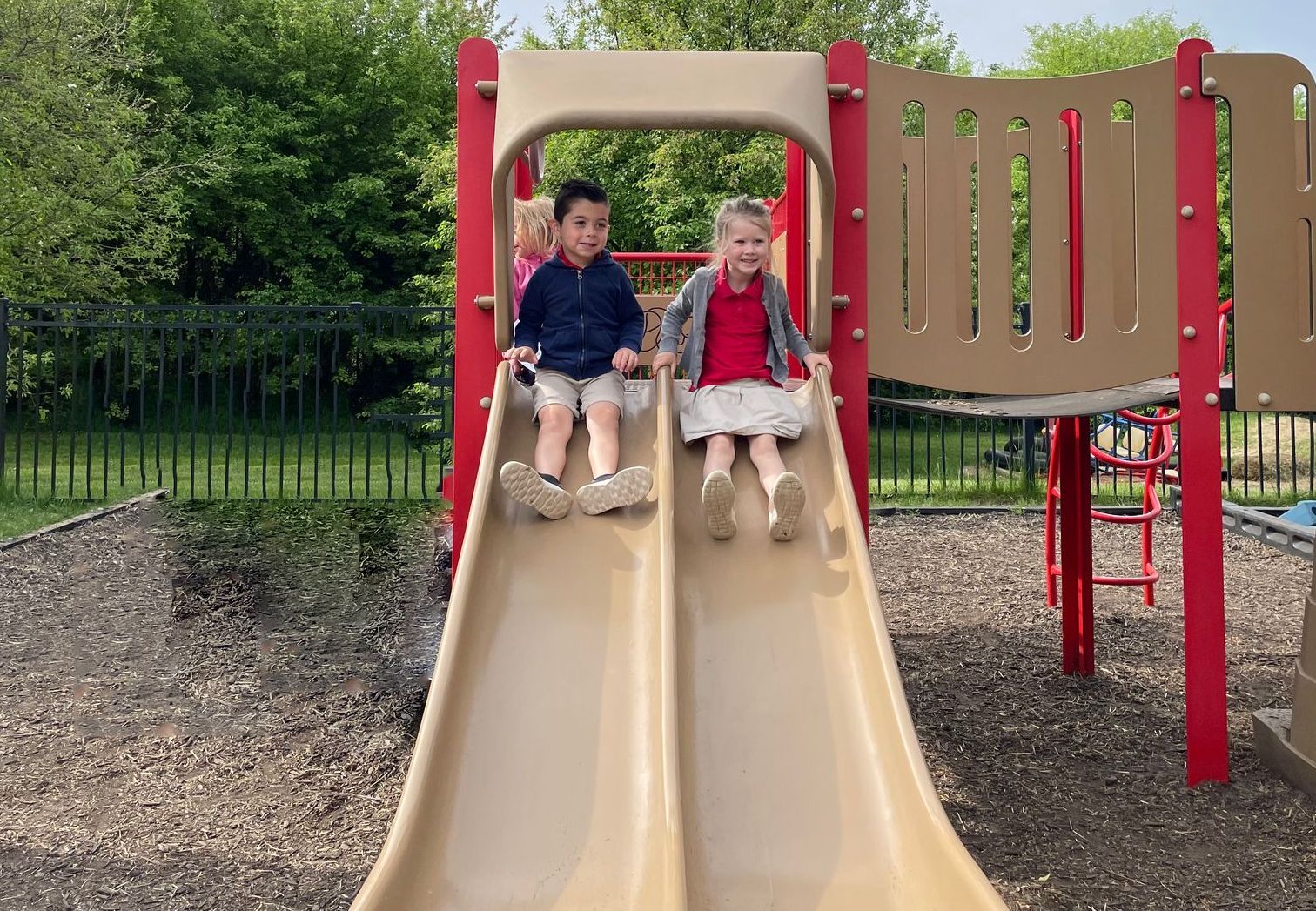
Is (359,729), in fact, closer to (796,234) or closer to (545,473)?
(545,473)

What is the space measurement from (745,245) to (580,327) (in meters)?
0.72

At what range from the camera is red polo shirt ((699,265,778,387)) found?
398 centimetres

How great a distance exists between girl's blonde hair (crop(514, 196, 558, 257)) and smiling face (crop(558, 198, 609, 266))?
139 centimetres

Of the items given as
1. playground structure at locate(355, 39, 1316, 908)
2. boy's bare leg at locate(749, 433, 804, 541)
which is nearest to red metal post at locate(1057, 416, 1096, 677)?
playground structure at locate(355, 39, 1316, 908)

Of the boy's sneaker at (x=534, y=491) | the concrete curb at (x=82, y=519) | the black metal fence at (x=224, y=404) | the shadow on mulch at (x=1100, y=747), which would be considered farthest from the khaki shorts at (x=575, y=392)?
the black metal fence at (x=224, y=404)

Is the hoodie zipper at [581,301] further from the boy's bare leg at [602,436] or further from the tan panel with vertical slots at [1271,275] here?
the tan panel with vertical slots at [1271,275]

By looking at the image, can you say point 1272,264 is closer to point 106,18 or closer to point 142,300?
point 106,18

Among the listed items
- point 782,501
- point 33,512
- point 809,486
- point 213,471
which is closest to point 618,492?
point 782,501

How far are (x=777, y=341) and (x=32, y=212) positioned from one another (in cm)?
1476

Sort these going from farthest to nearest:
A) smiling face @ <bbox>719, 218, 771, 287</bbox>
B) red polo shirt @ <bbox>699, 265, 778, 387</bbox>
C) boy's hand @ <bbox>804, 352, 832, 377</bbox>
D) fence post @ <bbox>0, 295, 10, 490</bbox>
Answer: fence post @ <bbox>0, 295, 10, 490</bbox>
red polo shirt @ <bbox>699, 265, 778, 387</bbox>
smiling face @ <bbox>719, 218, 771, 287</bbox>
boy's hand @ <bbox>804, 352, 832, 377</bbox>

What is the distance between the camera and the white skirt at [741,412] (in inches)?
144

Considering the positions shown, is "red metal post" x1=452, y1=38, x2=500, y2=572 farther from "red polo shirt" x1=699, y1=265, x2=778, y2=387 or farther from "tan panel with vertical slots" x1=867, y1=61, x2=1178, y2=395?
"tan panel with vertical slots" x1=867, y1=61, x2=1178, y2=395

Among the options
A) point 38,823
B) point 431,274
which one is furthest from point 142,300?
point 38,823

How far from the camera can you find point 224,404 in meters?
26.0
